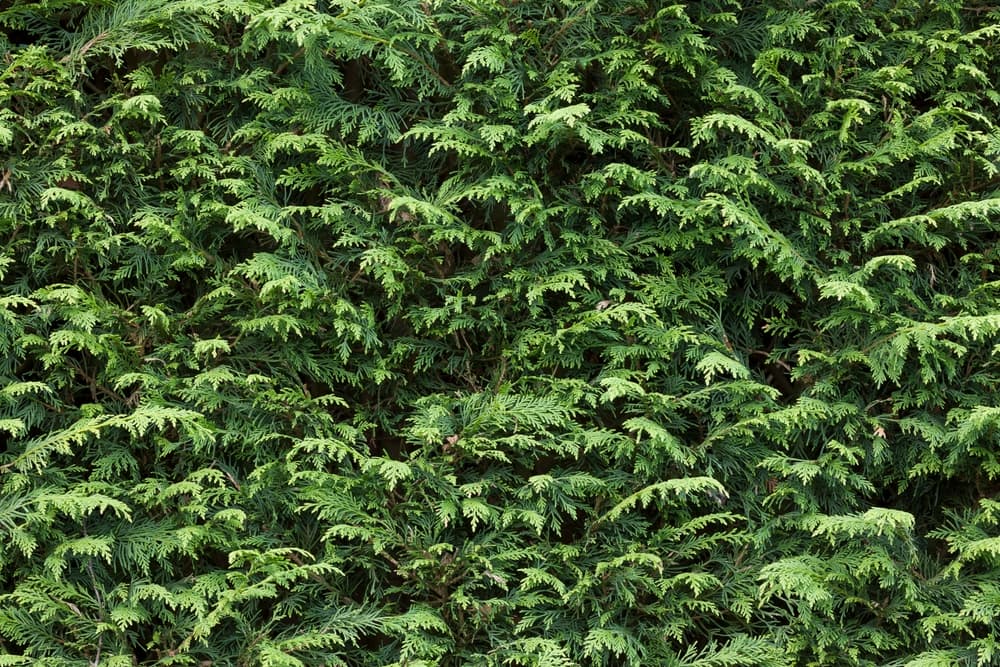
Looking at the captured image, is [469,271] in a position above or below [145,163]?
below

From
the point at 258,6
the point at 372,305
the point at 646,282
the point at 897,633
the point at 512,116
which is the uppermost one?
the point at 258,6

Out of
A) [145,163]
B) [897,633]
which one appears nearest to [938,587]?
[897,633]

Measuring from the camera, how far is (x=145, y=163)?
10.1 feet

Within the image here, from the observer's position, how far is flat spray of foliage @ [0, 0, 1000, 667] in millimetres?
2852

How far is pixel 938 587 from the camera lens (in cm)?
287

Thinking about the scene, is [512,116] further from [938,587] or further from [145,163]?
[938,587]

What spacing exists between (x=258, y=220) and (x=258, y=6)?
2.64 ft

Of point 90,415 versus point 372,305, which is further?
point 372,305

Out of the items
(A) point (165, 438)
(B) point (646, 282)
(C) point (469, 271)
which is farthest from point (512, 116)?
(A) point (165, 438)

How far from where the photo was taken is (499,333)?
3.14 m

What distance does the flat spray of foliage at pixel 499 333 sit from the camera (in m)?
2.85

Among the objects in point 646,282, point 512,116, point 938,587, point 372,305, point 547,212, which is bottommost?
point 938,587

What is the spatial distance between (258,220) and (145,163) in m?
0.61

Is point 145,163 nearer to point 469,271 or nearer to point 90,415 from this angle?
point 90,415
